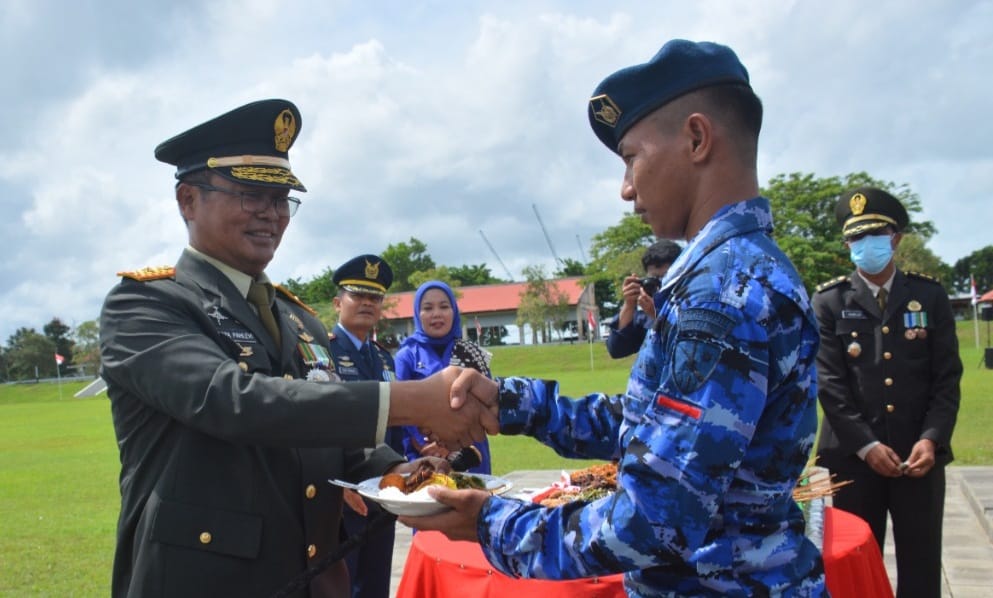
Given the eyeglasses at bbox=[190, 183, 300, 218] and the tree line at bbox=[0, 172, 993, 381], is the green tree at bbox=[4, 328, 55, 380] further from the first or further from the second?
the eyeglasses at bbox=[190, 183, 300, 218]

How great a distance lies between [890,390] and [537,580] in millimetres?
2723

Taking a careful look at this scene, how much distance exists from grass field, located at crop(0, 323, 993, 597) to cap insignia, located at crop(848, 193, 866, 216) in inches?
239

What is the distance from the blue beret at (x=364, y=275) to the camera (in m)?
6.06

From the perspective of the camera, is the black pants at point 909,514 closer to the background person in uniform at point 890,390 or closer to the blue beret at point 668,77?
the background person in uniform at point 890,390

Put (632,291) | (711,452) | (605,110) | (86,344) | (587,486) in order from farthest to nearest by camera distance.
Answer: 1. (86,344)
2. (632,291)
3. (587,486)
4. (605,110)
5. (711,452)

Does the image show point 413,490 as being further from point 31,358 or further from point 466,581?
point 31,358

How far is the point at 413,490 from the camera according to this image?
7.54ft

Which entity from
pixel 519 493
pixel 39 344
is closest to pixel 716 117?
pixel 519 493

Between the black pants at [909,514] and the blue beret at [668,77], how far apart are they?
10.9 ft

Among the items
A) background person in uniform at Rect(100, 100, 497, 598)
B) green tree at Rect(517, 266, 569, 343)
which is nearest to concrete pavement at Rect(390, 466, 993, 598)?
background person in uniform at Rect(100, 100, 497, 598)

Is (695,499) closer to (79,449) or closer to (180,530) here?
(180,530)

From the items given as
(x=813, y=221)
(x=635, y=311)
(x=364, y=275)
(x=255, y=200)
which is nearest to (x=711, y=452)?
(x=255, y=200)

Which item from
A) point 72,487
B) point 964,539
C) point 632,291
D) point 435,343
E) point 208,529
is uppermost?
point 632,291

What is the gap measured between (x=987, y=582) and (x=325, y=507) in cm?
501
